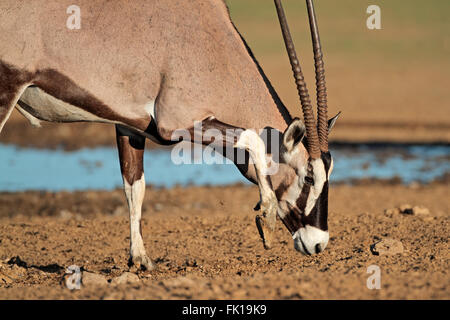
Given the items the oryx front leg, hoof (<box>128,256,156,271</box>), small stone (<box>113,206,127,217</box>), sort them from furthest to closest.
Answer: small stone (<box>113,206,127,217</box>)
hoof (<box>128,256,156,271</box>)
the oryx front leg

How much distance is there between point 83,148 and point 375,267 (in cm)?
1500

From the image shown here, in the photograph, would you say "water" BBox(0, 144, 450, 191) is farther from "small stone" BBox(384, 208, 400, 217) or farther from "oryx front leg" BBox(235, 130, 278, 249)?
"oryx front leg" BBox(235, 130, 278, 249)

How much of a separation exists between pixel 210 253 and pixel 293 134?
2147 millimetres

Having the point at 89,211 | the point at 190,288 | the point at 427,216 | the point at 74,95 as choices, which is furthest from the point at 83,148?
the point at 190,288

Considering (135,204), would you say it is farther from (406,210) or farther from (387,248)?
(406,210)

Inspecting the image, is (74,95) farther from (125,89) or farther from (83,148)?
(83,148)

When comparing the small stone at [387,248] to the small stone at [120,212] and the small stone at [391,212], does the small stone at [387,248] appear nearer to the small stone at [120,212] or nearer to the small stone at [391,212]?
the small stone at [391,212]

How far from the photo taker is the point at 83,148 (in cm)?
2045

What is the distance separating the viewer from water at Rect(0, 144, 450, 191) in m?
15.4

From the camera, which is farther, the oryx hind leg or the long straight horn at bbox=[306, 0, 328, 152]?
the oryx hind leg

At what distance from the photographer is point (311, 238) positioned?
7.20 meters

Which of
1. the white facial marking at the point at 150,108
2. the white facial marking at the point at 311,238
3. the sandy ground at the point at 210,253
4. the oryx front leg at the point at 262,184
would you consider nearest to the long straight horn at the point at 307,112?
the oryx front leg at the point at 262,184

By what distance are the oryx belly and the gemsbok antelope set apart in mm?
11

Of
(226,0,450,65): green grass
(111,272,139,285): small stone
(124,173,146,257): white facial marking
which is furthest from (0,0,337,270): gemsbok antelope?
(226,0,450,65): green grass
